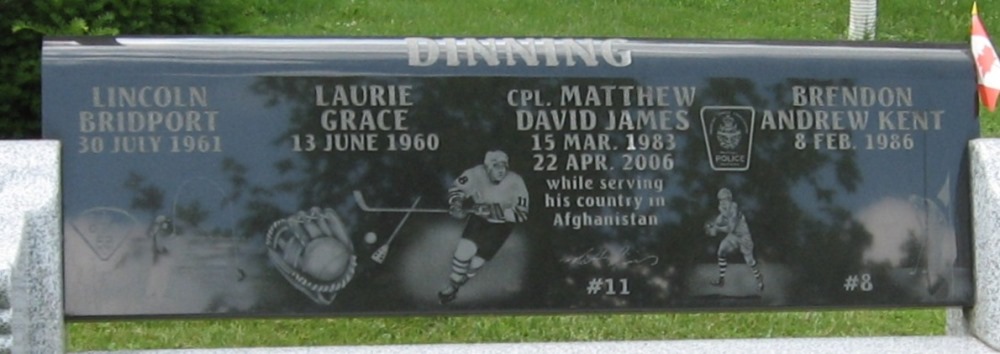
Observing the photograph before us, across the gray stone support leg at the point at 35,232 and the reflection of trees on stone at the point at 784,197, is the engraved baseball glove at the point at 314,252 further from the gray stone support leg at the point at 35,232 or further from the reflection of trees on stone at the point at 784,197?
the reflection of trees on stone at the point at 784,197

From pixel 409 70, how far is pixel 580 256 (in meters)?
0.70

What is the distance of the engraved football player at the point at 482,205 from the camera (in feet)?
15.2

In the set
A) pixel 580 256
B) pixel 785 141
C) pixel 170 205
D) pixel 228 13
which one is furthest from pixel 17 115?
pixel 785 141

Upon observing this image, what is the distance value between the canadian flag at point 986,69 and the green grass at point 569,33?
140 centimetres

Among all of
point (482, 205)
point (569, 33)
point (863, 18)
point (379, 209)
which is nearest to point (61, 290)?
point (379, 209)

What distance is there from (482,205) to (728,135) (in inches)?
28.0

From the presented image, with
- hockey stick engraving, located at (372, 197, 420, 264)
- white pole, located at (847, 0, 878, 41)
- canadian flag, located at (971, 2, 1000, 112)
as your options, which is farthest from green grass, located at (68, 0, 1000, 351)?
canadian flag, located at (971, 2, 1000, 112)

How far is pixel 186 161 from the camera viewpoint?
14.8 feet

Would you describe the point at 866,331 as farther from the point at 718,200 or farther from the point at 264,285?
the point at 264,285

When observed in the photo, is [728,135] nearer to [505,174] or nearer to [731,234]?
[731,234]

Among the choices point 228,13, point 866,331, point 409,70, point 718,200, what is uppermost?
point 228,13

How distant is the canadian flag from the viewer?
4.78m

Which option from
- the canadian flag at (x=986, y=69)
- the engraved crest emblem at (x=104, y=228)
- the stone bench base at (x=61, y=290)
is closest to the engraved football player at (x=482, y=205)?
the stone bench base at (x=61, y=290)
